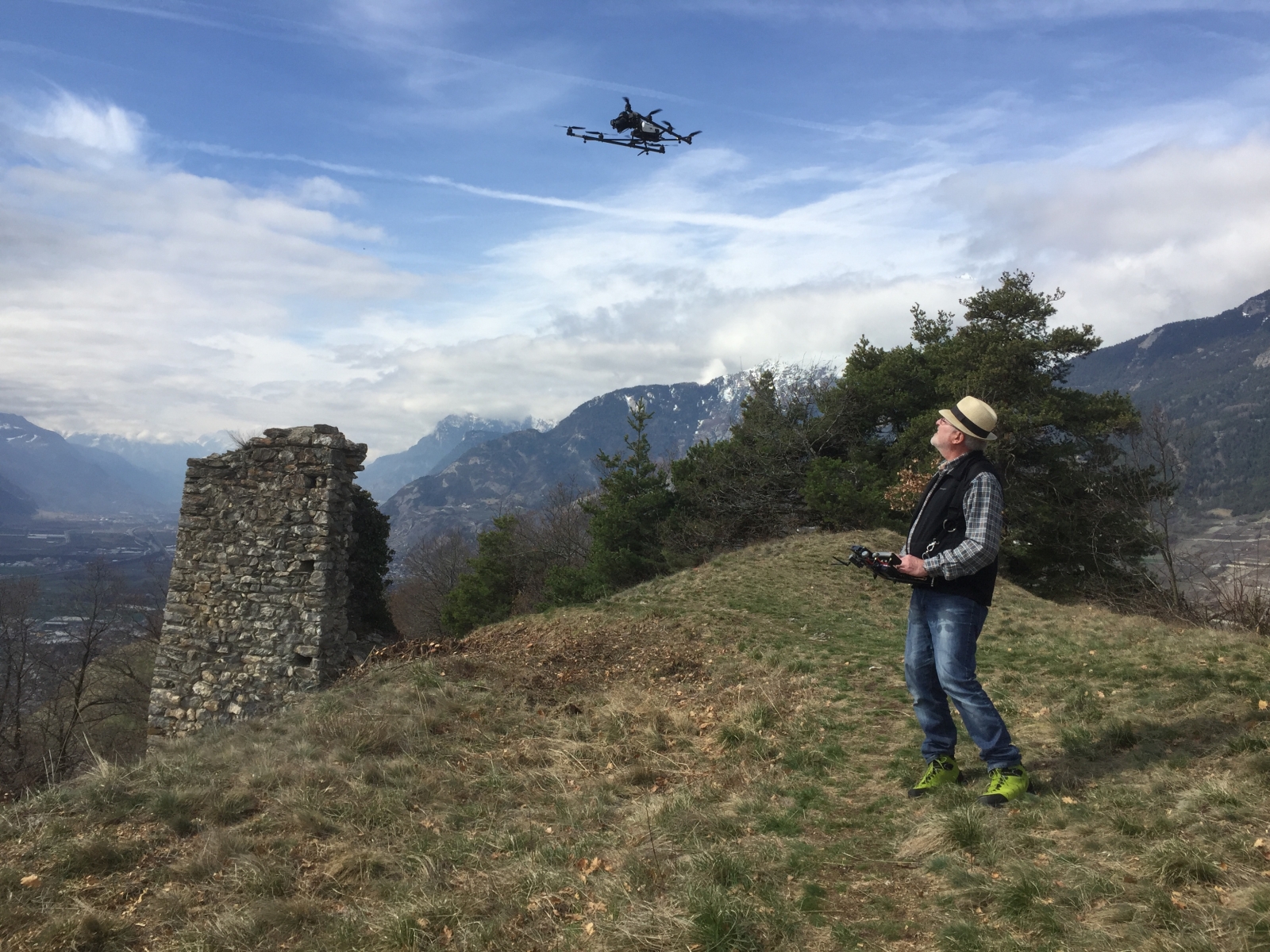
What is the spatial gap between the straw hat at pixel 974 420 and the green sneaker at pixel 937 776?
2054mm

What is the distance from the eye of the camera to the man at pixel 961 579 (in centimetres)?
420

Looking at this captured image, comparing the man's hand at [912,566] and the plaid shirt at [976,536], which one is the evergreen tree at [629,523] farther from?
the plaid shirt at [976,536]

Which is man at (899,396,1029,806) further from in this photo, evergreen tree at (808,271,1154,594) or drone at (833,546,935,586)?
evergreen tree at (808,271,1154,594)

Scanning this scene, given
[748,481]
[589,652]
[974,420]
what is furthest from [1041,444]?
[974,420]

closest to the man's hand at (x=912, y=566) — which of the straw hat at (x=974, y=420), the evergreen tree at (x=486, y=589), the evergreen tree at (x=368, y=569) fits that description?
the straw hat at (x=974, y=420)

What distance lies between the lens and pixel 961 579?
14.1 feet

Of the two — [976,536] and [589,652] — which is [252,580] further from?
[976,536]

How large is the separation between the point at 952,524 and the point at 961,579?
0.33m

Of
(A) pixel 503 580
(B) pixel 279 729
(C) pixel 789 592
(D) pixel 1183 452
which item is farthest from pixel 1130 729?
(A) pixel 503 580

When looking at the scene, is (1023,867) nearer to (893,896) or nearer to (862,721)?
(893,896)

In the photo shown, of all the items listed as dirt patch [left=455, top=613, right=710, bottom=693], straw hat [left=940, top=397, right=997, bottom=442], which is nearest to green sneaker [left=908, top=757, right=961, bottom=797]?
straw hat [left=940, top=397, right=997, bottom=442]

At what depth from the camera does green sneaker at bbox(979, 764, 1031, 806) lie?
4.18 meters

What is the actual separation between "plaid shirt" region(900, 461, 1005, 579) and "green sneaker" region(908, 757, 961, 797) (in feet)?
4.24

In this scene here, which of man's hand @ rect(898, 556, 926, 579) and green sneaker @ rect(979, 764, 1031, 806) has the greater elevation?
man's hand @ rect(898, 556, 926, 579)
